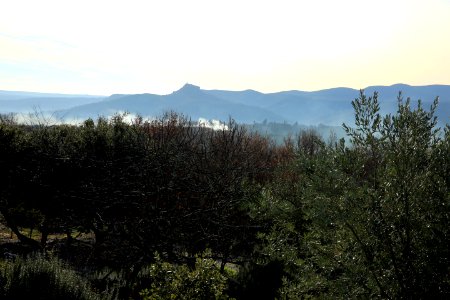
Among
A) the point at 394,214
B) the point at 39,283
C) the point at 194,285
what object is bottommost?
the point at 39,283

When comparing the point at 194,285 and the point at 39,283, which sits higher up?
the point at 194,285

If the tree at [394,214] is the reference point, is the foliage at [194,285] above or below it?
below

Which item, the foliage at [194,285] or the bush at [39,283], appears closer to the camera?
the foliage at [194,285]

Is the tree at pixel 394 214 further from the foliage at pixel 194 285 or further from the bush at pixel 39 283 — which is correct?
the bush at pixel 39 283

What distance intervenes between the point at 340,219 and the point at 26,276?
240 inches

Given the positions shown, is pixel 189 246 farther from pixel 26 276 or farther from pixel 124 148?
pixel 26 276

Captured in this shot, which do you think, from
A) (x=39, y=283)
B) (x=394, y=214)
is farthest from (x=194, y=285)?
(x=39, y=283)

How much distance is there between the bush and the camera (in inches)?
300

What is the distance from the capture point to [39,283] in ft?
25.7

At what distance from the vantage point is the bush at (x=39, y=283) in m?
7.61

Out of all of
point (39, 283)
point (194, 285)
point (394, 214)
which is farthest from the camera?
point (39, 283)

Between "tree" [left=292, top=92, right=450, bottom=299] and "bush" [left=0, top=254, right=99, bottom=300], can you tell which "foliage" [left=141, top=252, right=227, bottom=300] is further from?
"bush" [left=0, top=254, right=99, bottom=300]

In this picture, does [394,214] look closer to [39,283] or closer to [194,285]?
[194,285]

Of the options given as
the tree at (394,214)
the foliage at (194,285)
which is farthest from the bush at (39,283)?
the tree at (394,214)
